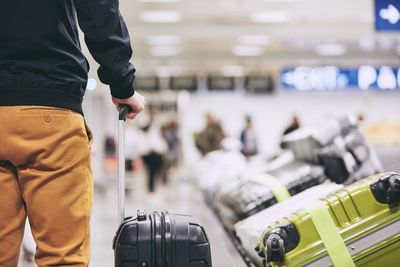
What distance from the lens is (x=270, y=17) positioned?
1447 centimetres

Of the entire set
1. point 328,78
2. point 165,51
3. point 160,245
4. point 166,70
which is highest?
point 160,245

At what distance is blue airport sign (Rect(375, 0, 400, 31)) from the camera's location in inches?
257

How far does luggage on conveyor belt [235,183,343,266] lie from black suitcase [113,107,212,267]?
939 millimetres

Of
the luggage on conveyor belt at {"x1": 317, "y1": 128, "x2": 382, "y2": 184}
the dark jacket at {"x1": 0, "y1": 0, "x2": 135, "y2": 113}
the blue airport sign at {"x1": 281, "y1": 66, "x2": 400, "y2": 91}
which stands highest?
the dark jacket at {"x1": 0, "y1": 0, "x2": 135, "y2": 113}

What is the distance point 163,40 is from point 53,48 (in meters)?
15.7

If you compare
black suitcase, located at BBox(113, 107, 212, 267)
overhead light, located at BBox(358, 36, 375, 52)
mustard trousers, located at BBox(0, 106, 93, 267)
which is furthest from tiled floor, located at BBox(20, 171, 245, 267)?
overhead light, located at BBox(358, 36, 375, 52)

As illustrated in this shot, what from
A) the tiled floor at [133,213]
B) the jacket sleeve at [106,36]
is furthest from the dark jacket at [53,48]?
the tiled floor at [133,213]

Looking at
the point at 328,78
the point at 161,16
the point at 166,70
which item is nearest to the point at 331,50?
the point at 328,78

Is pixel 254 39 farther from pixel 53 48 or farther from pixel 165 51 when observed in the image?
pixel 53 48

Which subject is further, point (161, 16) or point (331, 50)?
point (331, 50)

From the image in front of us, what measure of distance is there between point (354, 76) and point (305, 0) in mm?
4646

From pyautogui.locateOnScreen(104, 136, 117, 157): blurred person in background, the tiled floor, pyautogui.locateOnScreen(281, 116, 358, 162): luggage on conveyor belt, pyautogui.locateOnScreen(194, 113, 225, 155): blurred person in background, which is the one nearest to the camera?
the tiled floor

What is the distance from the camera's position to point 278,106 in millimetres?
23422

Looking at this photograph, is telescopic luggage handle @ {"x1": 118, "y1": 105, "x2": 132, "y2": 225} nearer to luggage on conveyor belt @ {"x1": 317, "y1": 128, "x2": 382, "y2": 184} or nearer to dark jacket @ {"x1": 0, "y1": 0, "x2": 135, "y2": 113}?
dark jacket @ {"x1": 0, "y1": 0, "x2": 135, "y2": 113}
